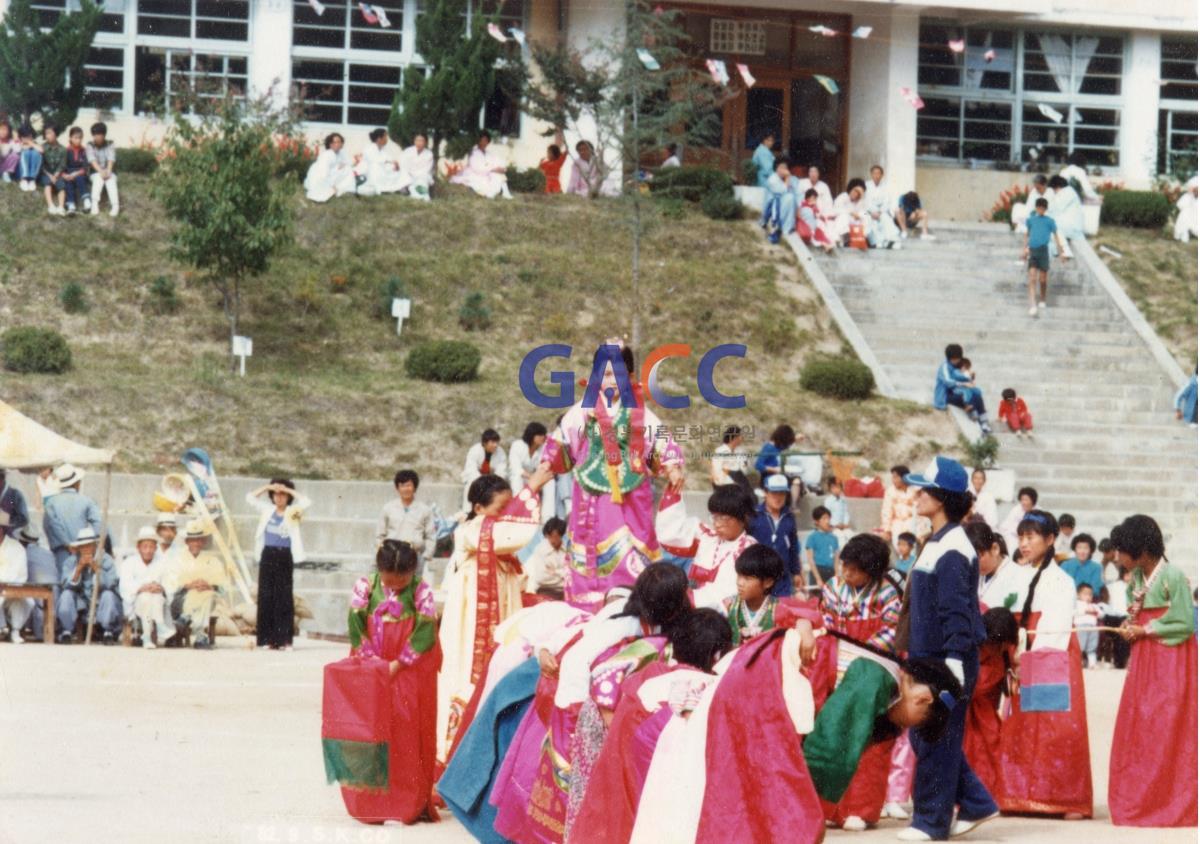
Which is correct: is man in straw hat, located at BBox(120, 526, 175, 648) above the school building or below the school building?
below

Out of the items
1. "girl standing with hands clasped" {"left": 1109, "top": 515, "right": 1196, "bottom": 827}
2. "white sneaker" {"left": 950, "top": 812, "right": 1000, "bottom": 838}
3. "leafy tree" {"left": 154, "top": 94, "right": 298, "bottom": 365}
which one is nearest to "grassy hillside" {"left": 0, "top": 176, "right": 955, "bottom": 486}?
"leafy tree" {"left": 154, "top": 94, "right": 298, "bottom": 365}

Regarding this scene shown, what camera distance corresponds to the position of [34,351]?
2253 centimetres

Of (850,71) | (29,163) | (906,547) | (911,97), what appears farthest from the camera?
(850,71)

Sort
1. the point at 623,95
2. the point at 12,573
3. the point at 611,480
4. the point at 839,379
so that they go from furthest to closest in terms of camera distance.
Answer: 1. the point at 623,95
2. the point at 839,379
3. the point at 12,573
4. the point at 611,480

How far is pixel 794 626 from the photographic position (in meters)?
6.86

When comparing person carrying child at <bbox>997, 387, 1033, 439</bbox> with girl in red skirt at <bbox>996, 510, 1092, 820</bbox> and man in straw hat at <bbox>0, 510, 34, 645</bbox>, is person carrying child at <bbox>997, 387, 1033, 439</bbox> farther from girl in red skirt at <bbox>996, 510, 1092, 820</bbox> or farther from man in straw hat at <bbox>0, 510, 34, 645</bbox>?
girl in red skirt at <bbox>996, 510, 1092, 820</bbox>

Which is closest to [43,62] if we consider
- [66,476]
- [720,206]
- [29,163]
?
[29,163]

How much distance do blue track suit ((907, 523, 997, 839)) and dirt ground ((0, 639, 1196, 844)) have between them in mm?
323

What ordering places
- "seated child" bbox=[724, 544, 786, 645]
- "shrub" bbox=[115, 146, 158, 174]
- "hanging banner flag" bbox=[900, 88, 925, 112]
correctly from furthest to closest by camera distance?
"hanging banner flag" bbox=[900, 88, 925, 112]
"shrub" bbox=[115, 146, 158, 174]
"seated child" bbox=[724, 544, 786, 645]

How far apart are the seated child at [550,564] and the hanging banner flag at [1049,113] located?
20.5 metres

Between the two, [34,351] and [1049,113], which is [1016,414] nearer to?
[34,351]

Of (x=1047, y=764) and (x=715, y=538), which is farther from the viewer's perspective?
(x=1047, y=764)

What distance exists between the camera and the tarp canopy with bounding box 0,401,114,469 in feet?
54.1

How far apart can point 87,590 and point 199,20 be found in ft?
52.4
